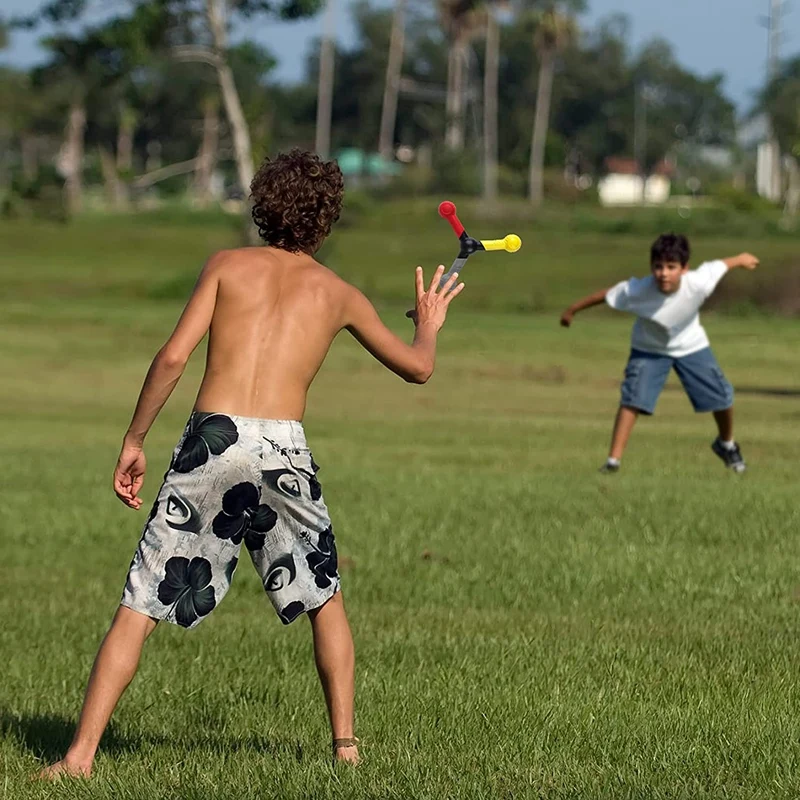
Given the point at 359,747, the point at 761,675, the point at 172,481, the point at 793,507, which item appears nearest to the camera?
the point at 172,481

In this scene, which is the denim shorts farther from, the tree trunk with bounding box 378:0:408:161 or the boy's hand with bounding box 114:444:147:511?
the tree trunk with bounding box 378:0:408:161

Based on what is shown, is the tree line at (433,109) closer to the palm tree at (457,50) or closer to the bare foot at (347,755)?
the palm tree at (457,50)

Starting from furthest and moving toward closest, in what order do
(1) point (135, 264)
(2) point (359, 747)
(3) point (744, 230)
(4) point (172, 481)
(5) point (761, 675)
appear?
1. (3) point (744, 230)
2. (1) point (135, 264)
3. (5) point (761, 675)
4. (2) point (359, 747)
5. (4) point (172, 481)

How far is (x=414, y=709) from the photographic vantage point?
6625 mm

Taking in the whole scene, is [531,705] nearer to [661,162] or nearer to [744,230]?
[744,230]

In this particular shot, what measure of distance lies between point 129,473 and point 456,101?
10332 centimetres

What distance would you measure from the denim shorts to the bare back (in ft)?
28.5

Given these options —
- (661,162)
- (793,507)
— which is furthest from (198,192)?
(793,507)

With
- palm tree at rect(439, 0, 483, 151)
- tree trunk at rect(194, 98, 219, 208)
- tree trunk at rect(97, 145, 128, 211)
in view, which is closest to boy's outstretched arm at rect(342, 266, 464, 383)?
palm tree at rect(439, 0, 483, 151)

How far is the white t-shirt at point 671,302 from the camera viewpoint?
46.2 feet

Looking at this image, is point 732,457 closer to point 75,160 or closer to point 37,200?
point 37,200

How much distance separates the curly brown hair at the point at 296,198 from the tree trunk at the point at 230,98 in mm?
38194

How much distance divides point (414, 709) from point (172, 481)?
5.00 feet

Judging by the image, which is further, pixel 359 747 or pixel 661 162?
pixel 661 162
